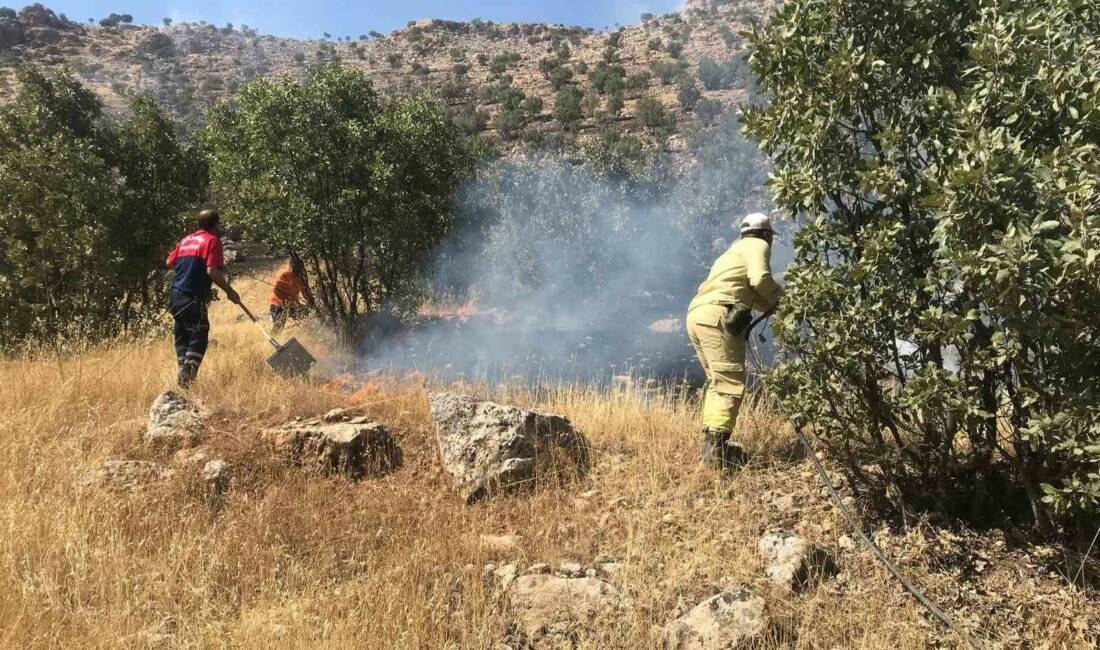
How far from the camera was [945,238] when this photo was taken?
232cm

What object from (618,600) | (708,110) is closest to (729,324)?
(618,600)

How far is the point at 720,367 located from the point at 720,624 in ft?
5.36

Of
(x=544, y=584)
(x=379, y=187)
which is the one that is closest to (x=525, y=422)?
(x=544, y=584)

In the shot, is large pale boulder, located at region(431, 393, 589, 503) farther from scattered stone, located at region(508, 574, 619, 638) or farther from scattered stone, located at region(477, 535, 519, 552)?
scattered stone, located at region(508, 574, 619, 638)

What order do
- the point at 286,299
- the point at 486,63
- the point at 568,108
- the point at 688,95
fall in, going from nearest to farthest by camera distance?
the point at 286,299 < the point at 688,95 < the point at 568,108 < the point at 486,63

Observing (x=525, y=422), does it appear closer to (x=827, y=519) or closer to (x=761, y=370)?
(x=761, y=370)

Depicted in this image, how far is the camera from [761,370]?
351cm

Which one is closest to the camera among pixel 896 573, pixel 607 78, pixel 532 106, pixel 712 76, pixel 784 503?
pixel 896 573

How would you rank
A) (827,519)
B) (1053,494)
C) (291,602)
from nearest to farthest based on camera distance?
(1053,494)
(291,602)
(827,519)

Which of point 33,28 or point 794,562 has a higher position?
point 33,28

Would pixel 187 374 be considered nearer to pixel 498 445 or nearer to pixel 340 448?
pixel 340 448

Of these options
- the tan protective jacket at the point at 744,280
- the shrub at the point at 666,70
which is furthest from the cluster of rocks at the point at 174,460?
the shrub at the point at 666,70

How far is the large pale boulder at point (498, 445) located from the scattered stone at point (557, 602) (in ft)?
2.84

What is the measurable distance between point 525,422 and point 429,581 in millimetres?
1215
